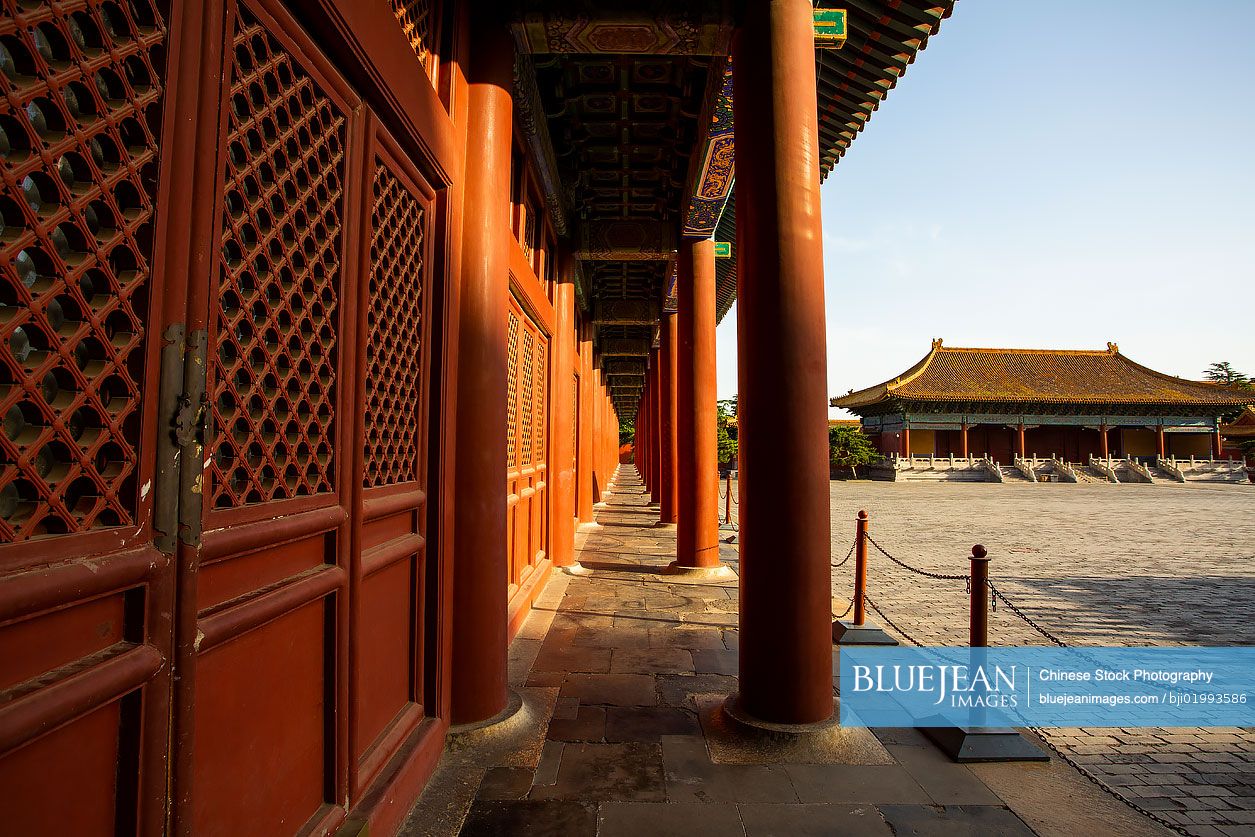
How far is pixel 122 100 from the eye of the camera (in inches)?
50.1

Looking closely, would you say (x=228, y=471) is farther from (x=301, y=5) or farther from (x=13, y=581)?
(x=301, y=5)

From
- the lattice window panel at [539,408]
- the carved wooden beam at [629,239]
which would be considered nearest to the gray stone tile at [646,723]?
the lattice window panel at [539,408]

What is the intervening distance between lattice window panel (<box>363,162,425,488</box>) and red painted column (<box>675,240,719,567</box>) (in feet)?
17.2

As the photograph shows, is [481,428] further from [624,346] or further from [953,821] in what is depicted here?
[624,346]

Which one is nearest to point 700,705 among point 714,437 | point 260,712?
point 260,712

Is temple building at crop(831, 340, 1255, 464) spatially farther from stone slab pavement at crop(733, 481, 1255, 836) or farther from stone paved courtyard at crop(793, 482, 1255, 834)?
stone paved courtyard at crop(793, 482, 1255, 834)

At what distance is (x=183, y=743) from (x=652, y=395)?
20764 millimetres

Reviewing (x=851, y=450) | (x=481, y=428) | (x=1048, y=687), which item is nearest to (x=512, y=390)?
(x=481, y=428)

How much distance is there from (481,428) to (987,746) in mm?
2981

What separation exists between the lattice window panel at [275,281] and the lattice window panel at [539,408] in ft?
15.2

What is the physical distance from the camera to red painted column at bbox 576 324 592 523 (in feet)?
37.4

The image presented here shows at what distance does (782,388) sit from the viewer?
336 centimetres

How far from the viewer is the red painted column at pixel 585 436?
449 inches

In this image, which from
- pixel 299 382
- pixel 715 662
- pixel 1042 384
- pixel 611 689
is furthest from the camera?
pixel 1042 384
